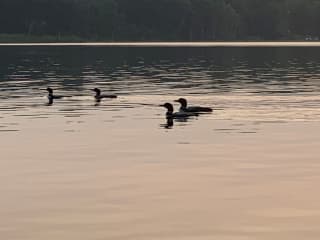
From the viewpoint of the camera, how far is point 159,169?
103ft

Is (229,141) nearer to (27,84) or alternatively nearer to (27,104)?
(27,104)

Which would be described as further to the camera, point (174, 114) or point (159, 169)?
point (174, 114)

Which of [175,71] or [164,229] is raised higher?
[164,229]

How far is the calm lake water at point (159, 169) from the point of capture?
22.9 metres

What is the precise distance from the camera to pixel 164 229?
2247cm

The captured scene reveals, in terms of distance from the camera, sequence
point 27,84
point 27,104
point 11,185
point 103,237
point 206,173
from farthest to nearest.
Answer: point 27,84, point 27,104, point 206,173, point 11,185, point 103,237

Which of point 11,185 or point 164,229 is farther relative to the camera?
point 11,185

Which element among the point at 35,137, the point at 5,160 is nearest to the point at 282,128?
the point at 35,137

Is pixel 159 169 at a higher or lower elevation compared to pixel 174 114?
higher

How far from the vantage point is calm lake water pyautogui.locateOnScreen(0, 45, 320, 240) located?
Answer: 2292cm

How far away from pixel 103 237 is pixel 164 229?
1.64 meters

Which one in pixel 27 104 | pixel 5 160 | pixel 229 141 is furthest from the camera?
pixel 27 104

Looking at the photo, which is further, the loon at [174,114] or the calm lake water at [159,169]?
the loon at [174,114]

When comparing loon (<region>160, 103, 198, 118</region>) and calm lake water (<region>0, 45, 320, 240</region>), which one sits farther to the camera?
loon (<region>160, 103, 198, 118</region>)
